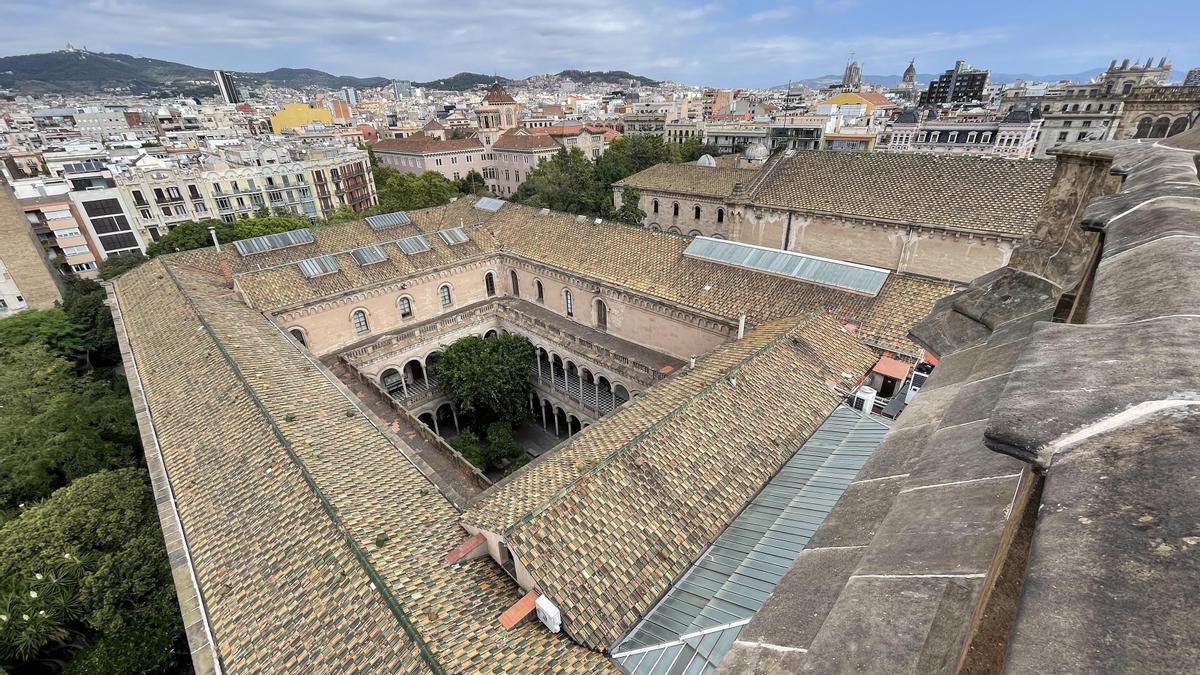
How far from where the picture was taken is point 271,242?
32.0m

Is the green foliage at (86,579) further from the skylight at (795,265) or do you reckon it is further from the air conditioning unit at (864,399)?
the skylight at (795,265)

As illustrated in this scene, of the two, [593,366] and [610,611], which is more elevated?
[610,611]

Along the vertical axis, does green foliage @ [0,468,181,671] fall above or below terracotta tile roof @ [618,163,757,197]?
below

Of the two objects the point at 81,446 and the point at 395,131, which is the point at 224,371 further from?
the point at 395,131

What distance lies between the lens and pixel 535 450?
31172 millimetres

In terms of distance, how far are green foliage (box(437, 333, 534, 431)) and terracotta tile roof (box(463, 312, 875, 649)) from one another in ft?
44.4

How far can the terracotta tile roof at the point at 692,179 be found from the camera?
45500mm

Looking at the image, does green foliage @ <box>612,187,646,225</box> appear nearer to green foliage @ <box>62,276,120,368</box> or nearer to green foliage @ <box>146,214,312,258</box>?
green foliage @ <box>146,214,312,258</box>

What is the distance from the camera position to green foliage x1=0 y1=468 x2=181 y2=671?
15766mm

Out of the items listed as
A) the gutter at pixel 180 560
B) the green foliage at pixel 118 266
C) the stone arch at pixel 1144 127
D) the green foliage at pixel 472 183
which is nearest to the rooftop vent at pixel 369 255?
the gutter at pixel 180 560

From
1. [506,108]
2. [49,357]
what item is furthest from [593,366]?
[506,108]

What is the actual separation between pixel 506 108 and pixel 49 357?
94.9 metres

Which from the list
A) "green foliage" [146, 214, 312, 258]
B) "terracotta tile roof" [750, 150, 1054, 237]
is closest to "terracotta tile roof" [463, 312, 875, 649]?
"terracotta tile roof" [750, 150, 1054, 237]

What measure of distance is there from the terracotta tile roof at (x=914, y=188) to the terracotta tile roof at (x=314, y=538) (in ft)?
90.8
